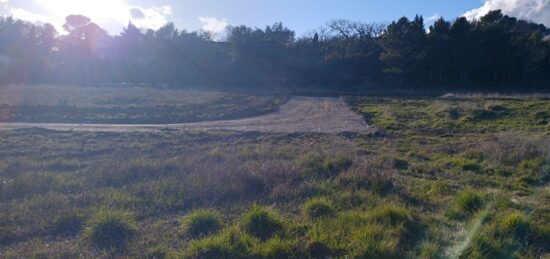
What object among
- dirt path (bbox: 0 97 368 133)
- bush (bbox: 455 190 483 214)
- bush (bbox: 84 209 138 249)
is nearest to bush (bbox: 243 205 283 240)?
bush (bbox: 84 209 138 249)

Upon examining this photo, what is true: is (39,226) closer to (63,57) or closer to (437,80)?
(437,80)

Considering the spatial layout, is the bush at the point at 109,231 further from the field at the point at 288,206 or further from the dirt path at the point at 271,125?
the dirt path at the point at 271,125

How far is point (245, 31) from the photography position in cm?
6631

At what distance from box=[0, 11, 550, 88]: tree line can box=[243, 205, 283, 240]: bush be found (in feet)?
175

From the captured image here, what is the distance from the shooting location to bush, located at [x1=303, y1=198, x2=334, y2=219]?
601 cm

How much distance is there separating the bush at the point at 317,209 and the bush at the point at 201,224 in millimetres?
1270

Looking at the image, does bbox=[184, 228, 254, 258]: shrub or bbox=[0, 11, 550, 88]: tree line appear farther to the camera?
bbox=[0, 11, 550, 88]: tree line

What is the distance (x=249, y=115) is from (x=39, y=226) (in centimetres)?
2236

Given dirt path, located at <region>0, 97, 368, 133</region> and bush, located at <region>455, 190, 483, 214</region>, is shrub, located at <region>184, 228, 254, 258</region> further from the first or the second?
dirt path, located at <region>0, 97, 368, 133</region>

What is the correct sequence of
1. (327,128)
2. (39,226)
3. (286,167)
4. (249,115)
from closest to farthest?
(39,226) < (286,167) < (327,128) < (249,115)

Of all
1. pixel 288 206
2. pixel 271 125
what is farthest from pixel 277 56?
pixel 288 206

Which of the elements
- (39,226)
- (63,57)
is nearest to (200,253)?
(39,226)

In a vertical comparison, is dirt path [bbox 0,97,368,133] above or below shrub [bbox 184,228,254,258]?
below

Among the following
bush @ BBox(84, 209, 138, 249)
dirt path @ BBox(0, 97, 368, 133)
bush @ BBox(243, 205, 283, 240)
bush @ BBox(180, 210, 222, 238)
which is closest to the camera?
bush @ BBox(84, 209, 138, 249)
